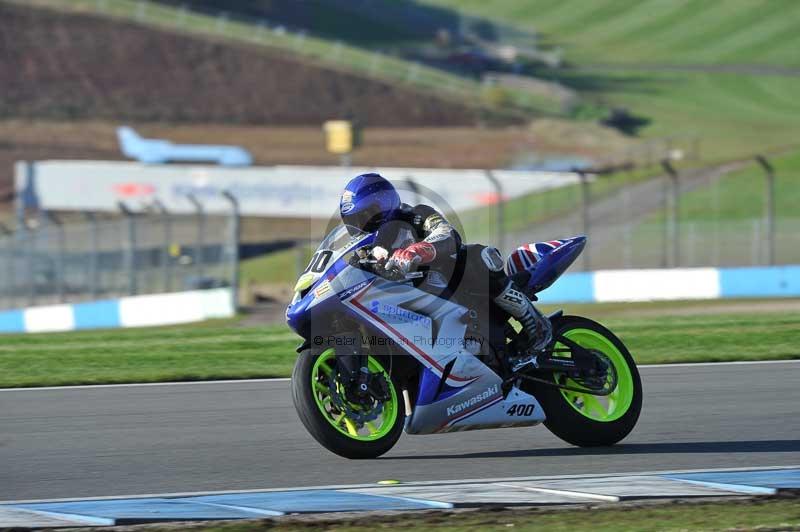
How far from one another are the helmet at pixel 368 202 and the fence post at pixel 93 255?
1596 cm

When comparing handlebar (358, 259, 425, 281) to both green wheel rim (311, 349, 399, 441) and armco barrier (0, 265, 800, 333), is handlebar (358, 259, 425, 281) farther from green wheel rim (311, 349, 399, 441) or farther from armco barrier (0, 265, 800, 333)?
armco barrier (0, 265, 800, 333)

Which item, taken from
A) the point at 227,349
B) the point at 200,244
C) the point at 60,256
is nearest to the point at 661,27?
the point at 200,244

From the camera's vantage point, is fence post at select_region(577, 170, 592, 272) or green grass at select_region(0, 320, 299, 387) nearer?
green grass at select_region(0, 320, 299, 387)

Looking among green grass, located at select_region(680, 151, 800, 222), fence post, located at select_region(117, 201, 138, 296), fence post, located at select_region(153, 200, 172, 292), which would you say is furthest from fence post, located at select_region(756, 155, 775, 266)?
fence post, located at select_region(117, 201, 138, 296)

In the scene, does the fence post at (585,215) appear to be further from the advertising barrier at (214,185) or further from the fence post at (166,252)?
the advertising barrier at (214,185)

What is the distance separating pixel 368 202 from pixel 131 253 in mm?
15769

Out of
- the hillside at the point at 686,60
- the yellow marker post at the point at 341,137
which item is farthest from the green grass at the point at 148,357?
the hillside at the point at 686,60

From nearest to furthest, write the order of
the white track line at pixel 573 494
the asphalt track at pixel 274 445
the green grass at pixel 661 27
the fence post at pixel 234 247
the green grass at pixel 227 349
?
the white track line at pixel 573 494
the asphalt track at pixel 274 445
the green grass at pixel 227 349
the fence post at pixel 234 247
the green grass at pixel 661 27

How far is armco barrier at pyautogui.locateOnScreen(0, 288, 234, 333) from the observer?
Answer: 2231 centimetres

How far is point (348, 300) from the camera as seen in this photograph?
6.91m

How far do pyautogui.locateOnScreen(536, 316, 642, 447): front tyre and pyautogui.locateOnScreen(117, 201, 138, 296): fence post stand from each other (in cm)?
1524

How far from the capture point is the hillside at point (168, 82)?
5697cm

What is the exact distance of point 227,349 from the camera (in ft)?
43.6

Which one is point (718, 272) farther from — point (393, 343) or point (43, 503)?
point (43, 503)
